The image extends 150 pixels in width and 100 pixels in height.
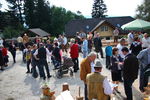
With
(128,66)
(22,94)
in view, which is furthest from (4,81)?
(128,66)

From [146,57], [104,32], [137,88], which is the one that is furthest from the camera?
[104,32]

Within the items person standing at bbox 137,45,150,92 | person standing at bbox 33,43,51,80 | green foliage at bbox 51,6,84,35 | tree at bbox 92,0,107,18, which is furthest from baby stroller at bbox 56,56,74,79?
tree at bbox 92,0,107,18

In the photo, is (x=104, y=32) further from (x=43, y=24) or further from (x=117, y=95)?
(x=117, y=95)

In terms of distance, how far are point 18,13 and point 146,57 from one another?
182 ft

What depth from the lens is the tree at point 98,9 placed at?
256 ft

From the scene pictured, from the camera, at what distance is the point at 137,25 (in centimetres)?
1717

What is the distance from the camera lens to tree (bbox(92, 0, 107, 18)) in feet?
256

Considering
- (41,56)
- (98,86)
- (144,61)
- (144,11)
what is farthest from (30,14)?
(98,86)

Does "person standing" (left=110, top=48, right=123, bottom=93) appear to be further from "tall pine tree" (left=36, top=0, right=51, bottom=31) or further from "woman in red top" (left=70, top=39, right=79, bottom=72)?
"tall pine tree" (left=36, top=0, right=51, bottom=31)

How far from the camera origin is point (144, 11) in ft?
181

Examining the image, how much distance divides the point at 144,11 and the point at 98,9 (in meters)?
24.7

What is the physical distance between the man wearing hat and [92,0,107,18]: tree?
73.6 m

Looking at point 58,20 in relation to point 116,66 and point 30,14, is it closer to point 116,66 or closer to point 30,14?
point 30,14

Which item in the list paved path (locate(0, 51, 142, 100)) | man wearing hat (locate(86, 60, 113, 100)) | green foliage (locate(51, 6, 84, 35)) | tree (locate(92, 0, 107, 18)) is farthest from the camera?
tree (locate(92, 0, 107, 18))
